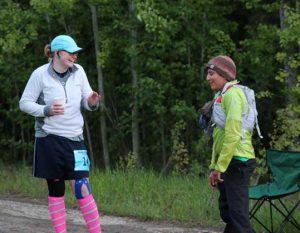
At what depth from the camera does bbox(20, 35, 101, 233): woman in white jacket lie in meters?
5.66

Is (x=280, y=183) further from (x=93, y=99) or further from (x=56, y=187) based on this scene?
(x=56, y=187)

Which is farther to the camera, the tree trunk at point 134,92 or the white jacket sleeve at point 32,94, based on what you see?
the tree trunk at point 134,92

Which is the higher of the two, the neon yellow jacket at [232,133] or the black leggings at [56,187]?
the neon yellow jacket at [232,133]

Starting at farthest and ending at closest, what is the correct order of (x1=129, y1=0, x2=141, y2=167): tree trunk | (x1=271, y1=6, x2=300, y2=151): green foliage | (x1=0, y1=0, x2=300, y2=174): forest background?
(x1=129, y1=0, x2=141, y2=167): tree trunk
(x1=0, y1=0, x2=300, y2=174): forest background
(x1=271, y1=6, x2=300, y2=151): green foliage

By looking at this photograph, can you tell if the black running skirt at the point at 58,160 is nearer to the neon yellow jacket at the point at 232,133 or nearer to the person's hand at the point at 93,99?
the person's hand at the point at 93,99

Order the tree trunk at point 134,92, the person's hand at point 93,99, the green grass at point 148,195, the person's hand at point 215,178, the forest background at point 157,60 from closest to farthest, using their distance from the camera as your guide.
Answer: the person's hand at point 215,178
the person's hand at point 93,99
the green grass at point 148,195
the forest background at point 157,60
the tree trunk at point 134,92

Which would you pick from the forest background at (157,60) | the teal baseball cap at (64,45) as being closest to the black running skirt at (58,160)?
the teal baseball cap at (64,45)

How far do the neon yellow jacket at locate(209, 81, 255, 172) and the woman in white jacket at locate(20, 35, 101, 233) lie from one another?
1160 mm

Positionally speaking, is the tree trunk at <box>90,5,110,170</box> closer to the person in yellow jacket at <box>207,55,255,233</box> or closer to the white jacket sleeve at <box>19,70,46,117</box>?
the white jacket sleeve at <box>19,70,46,117</box>

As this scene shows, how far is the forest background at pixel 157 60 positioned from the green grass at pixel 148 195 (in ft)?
6.70

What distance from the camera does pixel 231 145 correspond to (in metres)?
5.15

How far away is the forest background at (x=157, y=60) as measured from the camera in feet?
41.9

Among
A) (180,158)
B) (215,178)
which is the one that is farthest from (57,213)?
(180,158)

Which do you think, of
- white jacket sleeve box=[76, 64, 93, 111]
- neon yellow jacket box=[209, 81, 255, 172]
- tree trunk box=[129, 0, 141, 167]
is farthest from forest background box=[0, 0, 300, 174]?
neon yellow jacket box=[209, 81, 255, 172]
